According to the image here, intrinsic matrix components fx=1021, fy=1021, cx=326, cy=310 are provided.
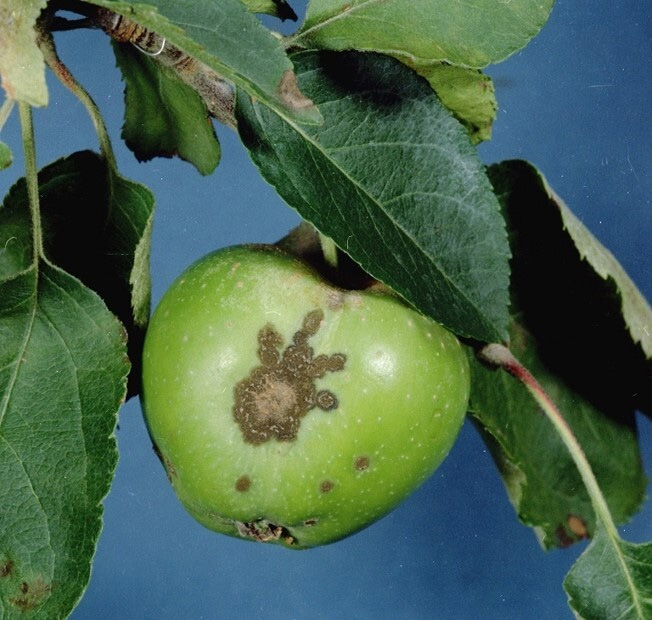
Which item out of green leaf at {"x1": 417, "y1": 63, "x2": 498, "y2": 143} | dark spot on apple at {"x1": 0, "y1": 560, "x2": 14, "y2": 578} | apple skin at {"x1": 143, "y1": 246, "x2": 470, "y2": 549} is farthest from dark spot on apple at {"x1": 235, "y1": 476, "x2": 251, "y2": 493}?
green leaf at {"x1": 417, "y1": 63, "x2": 498, "y2": 143}

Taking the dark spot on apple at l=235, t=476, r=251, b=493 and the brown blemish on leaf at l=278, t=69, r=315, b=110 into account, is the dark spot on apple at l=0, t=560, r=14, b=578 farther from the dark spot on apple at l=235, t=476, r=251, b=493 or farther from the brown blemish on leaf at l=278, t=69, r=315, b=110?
the brown blemish on leaf at l=278, t=69, r=315, b=110

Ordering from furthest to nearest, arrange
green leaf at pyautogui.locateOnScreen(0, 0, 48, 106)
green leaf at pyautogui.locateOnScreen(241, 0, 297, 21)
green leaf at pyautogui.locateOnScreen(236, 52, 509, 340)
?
green leaf at pyautogui.locateOnScreen(241, 0, 297, 21), green leaf at pyautogui.locateOnScreen(236, 52, 509, 340), green leaf at pyautogui.locateOnScreen(0, 0, 48, 106)

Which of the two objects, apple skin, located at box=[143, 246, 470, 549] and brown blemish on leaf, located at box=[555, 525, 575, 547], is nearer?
apple skin, located at box=[143, 246, 470, 549]

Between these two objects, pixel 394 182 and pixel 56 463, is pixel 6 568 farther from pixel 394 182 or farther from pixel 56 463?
pixel 394 182

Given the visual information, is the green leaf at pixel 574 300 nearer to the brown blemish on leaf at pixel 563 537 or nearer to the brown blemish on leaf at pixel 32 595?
the brown blemish on leaf at pixel 563 537

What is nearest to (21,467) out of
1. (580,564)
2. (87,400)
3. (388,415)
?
(87,400)

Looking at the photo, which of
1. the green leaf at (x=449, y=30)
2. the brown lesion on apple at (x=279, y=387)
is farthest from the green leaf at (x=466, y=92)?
the brown lesion on apple at (x=279, y=387)

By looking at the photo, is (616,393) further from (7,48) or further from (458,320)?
(7,48)

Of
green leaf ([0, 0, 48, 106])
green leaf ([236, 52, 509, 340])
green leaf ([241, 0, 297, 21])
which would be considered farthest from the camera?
green leaf ([241, 0, 297, 21])

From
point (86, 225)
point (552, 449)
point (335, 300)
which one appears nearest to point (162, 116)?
point (86, 225)
